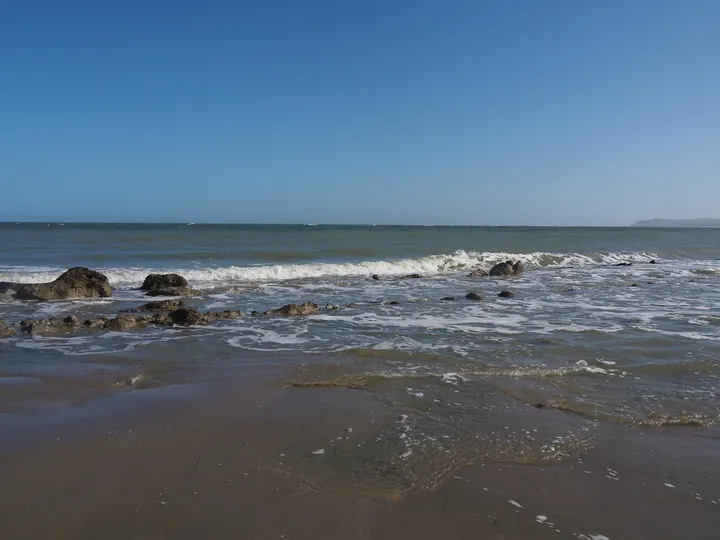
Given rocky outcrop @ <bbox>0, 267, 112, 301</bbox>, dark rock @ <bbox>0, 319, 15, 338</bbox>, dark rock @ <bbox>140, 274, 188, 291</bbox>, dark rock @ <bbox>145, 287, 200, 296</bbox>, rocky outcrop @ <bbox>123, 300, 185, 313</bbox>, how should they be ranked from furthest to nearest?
dark rock @ <bbox>140, 274, 188, 291</bbox> → dark rock @ <bbox>145, 287, 200, 296</bbox> → rocky outcrop @ <bbox>0, 267, 112, 301</bbox> → rocky outcrop @ <bbox>123, 300, 185, 313</bbox> → dark rock @ <bbox>0, 319, 15, 338</bbox>

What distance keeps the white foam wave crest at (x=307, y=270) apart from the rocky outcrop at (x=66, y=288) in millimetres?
3048

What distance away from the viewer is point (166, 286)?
1366 cm

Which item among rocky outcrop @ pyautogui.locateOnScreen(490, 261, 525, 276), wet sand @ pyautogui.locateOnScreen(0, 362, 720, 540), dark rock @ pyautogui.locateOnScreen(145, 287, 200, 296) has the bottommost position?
wet sand @ pyautogui.locateOnScreen(0, 362, 720, 540)

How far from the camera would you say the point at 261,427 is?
176 inches

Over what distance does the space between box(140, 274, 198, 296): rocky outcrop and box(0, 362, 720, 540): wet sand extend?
330 inches

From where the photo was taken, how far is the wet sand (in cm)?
299

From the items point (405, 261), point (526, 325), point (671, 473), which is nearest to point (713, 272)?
point (405, 261)

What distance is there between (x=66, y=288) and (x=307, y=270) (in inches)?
353

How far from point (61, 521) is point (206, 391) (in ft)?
7.99

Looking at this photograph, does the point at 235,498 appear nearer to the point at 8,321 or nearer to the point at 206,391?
the point at 206,391

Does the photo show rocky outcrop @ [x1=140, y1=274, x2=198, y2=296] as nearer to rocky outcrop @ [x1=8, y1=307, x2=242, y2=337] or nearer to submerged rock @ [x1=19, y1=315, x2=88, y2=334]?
rocky outcrop @ [x1=8, y1=307, x2=242, y2=337]

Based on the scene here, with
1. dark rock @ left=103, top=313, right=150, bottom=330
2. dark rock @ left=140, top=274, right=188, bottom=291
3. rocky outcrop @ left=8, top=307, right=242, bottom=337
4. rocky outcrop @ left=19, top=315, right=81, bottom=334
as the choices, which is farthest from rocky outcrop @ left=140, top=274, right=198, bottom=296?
rocky outcrop @ left=19, top=315, right=81, bottom=334

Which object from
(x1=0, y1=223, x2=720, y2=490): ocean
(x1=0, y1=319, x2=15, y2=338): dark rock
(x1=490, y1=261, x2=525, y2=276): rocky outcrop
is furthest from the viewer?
(x1=490, y1=261, x2=525, y2=276): rocky outcrop

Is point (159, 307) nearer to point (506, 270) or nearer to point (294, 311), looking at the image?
point (294, 311)
